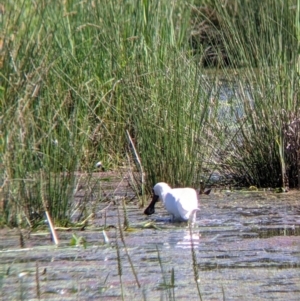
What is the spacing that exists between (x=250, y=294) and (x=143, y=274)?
566 mm

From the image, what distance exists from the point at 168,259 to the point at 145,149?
1831mm

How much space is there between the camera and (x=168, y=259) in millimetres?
4938

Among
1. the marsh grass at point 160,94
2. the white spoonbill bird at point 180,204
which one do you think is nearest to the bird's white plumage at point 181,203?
the white spoonbill bird at point 180,204

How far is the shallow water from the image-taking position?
14.1 feet

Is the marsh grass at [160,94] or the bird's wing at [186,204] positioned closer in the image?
the bird's wing at [186,204]

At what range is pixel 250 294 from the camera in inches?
168

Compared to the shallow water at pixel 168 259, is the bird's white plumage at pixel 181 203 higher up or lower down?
higher up

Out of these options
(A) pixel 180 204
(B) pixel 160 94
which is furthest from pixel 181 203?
(B) pixel 160 94

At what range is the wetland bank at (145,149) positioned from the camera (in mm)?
4711

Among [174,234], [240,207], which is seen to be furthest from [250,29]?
[174,234]

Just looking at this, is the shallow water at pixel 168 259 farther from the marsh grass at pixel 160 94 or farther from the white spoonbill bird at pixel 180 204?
the marsh grass at pixel 160 94

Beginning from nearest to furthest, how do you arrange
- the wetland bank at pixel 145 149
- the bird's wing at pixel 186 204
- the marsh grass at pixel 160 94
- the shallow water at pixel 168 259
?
the shallow water at pixel 168 259
the wetland bank at pixel 145 149
the bird's wing at pixel 186 204
the marsh grass at pixel 160 94

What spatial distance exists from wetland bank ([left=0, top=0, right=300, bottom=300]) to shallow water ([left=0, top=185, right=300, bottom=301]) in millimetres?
11

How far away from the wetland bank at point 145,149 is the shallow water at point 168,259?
1 centimetres
